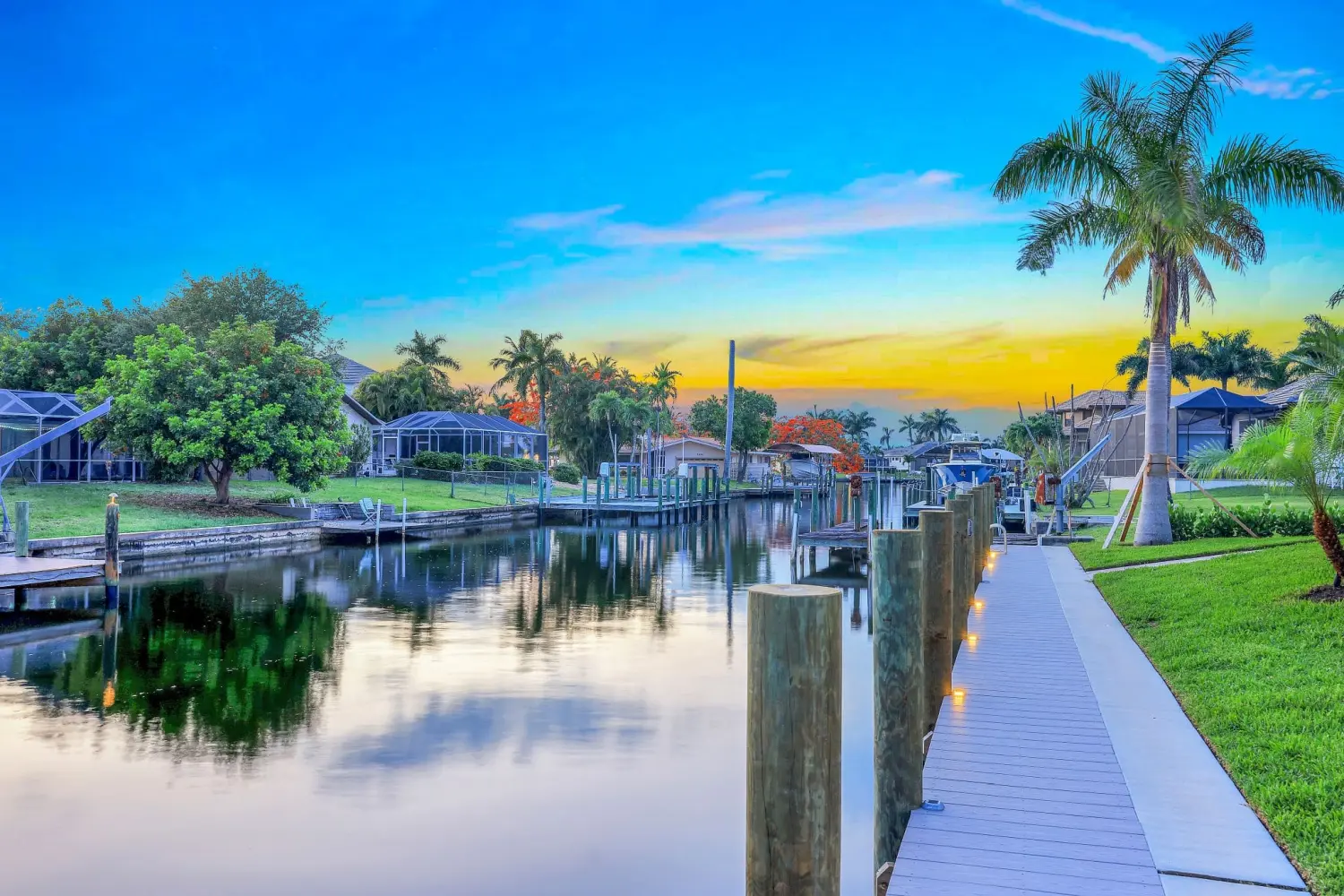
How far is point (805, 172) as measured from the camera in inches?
1547

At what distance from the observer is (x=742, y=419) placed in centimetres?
8325

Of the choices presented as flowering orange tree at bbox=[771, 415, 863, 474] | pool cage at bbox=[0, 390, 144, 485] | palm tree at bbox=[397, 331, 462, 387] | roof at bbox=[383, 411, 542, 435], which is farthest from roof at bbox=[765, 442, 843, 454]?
pool cage at bbox=[0, 390, 144, 485]

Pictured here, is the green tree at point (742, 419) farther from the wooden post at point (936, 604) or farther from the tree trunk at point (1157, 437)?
the wooden post at point (936, 604)

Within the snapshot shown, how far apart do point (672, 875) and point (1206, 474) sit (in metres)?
13.8

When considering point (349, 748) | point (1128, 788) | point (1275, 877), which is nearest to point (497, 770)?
point (349, 748)

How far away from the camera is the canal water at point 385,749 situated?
775cm

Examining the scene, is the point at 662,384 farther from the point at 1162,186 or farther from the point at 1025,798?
the point at 1025,798

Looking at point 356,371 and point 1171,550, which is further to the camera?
point 356,371

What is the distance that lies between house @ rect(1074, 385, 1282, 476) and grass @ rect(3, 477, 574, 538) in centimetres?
3290

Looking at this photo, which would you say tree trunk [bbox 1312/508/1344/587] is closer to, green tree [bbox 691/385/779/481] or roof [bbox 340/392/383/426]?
roof [bbox 340/392/383/426]

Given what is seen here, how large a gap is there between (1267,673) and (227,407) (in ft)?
99.1

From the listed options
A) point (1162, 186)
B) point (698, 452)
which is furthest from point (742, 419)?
point (1162, 186)

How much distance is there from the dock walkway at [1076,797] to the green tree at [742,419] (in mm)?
69937

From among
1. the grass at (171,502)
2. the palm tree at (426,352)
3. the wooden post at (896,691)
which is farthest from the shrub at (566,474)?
the wooden post at (896,691)
